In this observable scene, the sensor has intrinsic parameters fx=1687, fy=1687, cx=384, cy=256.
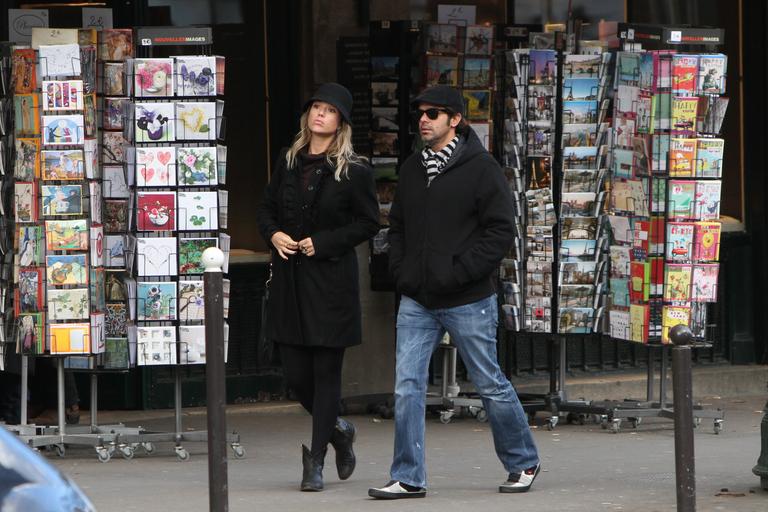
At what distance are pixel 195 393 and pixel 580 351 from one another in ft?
9.52

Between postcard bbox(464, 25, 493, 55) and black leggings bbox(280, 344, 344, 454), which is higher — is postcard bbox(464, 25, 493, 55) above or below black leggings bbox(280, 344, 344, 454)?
above

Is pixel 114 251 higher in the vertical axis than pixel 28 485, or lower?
higher

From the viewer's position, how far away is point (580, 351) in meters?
12.3

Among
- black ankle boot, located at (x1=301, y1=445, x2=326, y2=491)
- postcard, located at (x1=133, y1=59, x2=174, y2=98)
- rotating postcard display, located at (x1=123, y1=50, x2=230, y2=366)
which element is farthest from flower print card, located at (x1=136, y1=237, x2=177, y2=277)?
black ankle boot, located at (x1=301, y1=445, x2=326, y2=491)

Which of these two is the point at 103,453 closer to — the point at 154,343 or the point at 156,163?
the point at 154,343

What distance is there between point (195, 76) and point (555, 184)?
2.58 meters

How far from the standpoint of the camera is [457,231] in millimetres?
7859

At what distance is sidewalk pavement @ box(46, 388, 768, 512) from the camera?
786 cm

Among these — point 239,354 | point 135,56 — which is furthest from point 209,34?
point 239,354

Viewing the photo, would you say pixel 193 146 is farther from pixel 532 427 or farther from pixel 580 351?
pixel 580 351

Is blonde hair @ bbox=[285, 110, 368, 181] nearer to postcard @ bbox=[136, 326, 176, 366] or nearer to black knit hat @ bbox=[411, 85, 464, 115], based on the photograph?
black knit hat @ bbox=[411, 85, 464, 115]

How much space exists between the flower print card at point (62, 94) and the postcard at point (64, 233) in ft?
2.05

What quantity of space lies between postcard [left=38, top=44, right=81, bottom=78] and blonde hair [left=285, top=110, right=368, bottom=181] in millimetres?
1411

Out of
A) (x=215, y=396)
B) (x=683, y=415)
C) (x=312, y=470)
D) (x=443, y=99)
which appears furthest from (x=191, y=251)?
(x=683, y=415)
